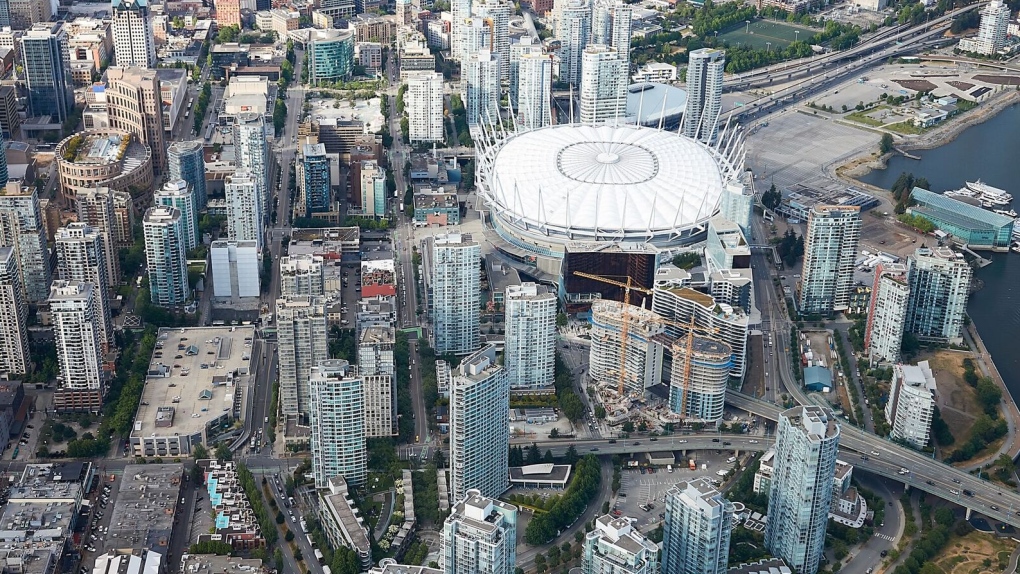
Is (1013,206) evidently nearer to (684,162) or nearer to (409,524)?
(684,162)

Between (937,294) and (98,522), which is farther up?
(937,294)

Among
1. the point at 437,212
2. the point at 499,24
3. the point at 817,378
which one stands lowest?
the point at 817,378

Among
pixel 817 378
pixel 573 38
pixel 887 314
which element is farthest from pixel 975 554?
pixel 573 38

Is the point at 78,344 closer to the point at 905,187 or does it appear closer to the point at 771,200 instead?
the point at 771,200

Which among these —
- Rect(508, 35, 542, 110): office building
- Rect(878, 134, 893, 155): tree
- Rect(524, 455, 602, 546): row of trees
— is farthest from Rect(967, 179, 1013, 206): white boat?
Rect(524, 455, 602, 546): row of trees

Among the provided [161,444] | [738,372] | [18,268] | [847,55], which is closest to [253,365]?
[161,444]

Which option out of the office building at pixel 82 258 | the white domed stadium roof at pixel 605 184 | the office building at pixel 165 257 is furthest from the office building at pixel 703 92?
the office building at pixel 82 258

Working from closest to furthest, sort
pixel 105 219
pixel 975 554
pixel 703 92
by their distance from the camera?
pixel 975 554 < pixel 105 219 < pixel 703 92
